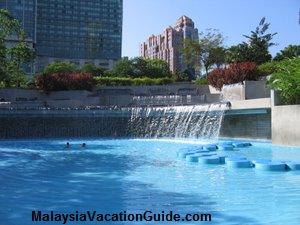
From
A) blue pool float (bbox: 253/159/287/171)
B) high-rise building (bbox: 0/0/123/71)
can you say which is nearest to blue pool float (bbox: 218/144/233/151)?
blue pool float (bbox: 253/159/287/171)

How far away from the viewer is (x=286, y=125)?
14.0 metres

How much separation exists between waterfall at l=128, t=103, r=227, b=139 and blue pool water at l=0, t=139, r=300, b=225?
23.8 ft

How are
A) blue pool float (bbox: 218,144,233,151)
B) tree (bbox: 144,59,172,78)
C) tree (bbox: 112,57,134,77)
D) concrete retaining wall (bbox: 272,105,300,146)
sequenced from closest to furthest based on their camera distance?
blue pool float (bbox: 218,144,233,151) → concrete retaining wall (bbox: 272,105,300,146) → tree (bbox: 112,57,134,77) → tree (bbox: 144,59,172,78)

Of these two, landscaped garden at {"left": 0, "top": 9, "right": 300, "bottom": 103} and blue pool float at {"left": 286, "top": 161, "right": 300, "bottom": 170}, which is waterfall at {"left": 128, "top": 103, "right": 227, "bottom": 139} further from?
blue pool float at {"left": 286, "top": 161, "right": 300, "bottom": 170}

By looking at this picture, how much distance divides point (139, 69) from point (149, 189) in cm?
4711

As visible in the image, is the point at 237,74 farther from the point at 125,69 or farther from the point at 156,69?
the point at 156,69

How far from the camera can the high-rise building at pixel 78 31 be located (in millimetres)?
93062

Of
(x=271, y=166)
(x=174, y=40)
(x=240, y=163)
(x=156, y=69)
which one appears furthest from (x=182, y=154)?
(x=174, y=40)

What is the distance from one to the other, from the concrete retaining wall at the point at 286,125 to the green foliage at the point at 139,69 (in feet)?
119

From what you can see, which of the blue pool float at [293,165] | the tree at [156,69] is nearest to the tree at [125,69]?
the tree at [156,69]

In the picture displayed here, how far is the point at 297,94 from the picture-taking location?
47.8ft

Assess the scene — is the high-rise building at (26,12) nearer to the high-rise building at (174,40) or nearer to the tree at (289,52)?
the high-rise building at (174,40)

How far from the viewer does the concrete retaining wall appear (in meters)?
13.5

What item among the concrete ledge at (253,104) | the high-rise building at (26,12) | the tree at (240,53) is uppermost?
the high-rise building at (26,12)
